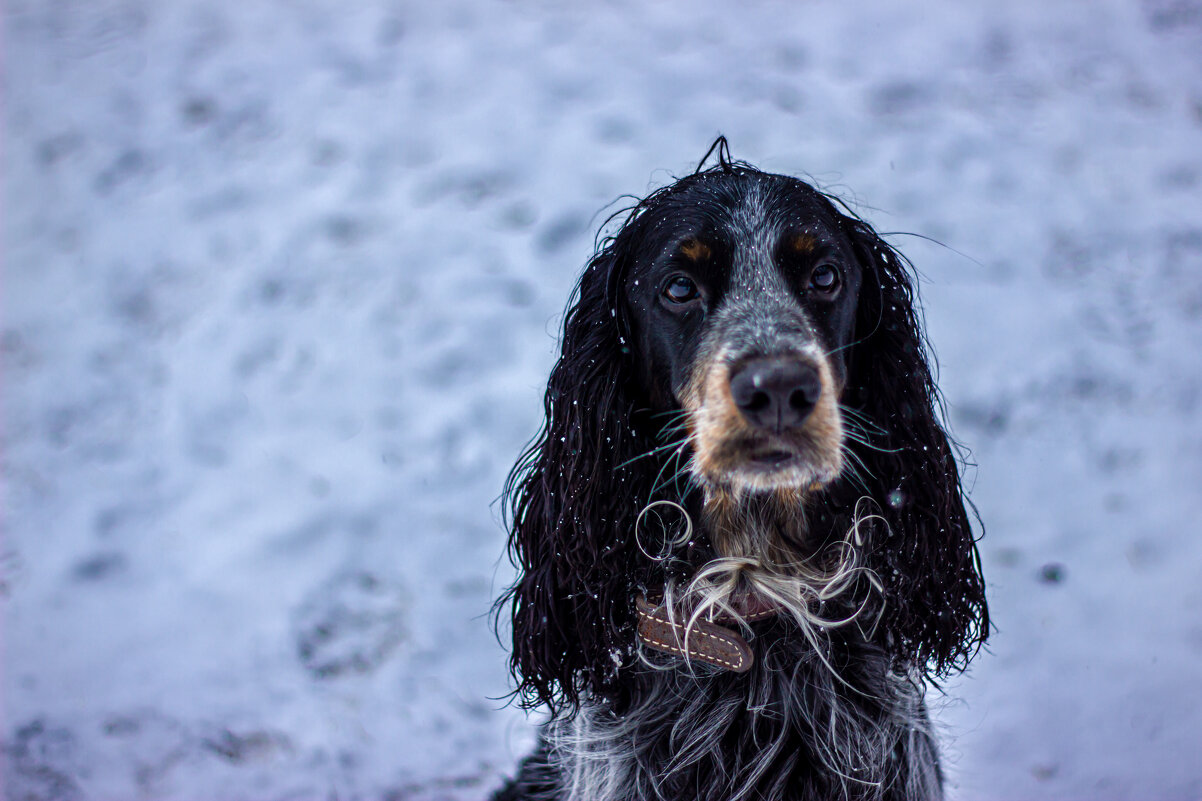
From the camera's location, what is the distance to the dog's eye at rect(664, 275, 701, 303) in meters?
2.03

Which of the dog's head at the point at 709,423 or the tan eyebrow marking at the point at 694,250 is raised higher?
the tan eyebrow marking at the point at 694,250

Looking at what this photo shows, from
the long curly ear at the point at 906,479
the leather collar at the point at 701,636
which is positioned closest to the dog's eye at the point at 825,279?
the long curly ear at the point at 906,479

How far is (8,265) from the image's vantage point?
13.8 feet

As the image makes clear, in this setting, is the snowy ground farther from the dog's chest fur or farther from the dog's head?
the dog's head

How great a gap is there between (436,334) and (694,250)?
200cm

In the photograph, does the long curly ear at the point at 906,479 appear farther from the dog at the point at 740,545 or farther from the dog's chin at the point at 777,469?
the dog's chin at the point at 777,469

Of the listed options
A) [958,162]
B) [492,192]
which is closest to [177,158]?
[492,192]

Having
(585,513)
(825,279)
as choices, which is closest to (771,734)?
(585,513)

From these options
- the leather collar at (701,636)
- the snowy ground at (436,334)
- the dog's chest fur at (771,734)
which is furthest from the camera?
the snowy ground at (436,334)

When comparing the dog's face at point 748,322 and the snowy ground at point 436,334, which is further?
the snowy ground at point 436,334

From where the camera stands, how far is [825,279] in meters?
2.06

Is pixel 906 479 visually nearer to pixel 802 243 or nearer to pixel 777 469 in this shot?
pixel 777 469

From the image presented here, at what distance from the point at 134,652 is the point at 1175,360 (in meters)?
4.26

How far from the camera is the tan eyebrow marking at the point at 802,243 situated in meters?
2.01
